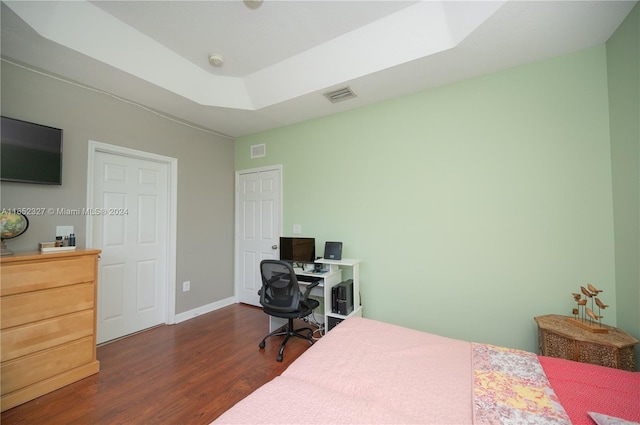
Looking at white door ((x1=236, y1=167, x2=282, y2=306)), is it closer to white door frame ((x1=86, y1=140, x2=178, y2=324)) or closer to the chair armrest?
white door frame ((x1=86, y1=140, x2=178, y2=324))

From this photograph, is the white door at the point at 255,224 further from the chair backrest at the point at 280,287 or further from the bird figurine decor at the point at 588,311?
the bird figurine decor at the point at 588,311

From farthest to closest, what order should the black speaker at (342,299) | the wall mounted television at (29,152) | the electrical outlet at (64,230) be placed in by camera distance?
the black speaker at (342,299), the electrical outlet at (64,230), the wall mounted television at (29,152)

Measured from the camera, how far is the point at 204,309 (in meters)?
3.65

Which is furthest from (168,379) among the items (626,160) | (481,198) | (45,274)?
(626,160)

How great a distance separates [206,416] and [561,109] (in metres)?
3.69

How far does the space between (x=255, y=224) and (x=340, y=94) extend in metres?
2.29

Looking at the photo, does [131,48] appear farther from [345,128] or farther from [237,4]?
[345,128]

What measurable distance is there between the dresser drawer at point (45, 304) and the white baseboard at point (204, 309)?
1.31m

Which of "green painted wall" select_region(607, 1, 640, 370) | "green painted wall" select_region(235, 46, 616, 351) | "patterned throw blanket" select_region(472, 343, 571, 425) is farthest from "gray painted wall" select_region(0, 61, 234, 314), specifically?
"green painted wall" select_region(607, 1, 640, 370)

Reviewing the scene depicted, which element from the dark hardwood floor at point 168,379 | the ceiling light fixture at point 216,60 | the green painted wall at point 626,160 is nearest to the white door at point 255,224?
the dark hardwood floor at point 168,379

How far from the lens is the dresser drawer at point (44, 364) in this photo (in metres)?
1.77

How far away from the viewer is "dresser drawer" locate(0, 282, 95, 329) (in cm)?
179

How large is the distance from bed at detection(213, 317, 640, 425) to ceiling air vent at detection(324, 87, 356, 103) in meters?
2.45

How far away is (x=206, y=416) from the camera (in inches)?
67.3
